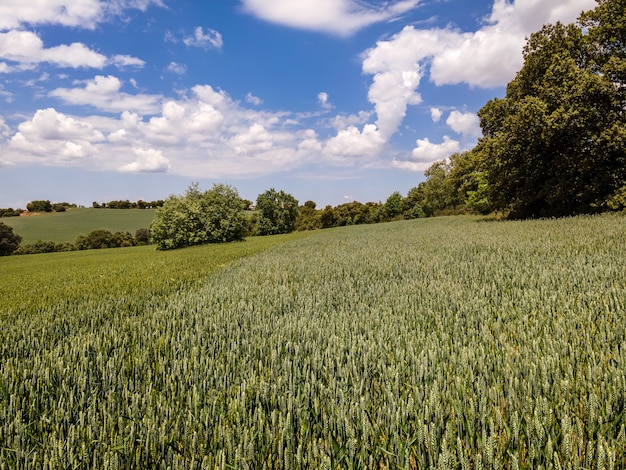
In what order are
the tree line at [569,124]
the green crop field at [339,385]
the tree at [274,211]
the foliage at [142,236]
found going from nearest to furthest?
the green crop field at [339,385] < the tree line at [569,124] < the foliage at [142,236] < the tree at [274,211]

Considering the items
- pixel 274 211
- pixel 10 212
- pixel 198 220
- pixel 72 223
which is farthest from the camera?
pixel 10 212

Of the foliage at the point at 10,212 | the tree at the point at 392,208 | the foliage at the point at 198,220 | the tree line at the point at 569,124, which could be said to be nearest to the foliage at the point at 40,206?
the foliage at the point at 10,212

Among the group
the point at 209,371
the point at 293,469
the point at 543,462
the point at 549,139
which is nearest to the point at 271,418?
the point at 293,469

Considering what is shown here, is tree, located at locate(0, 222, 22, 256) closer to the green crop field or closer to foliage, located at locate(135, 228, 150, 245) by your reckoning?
foliage, located at locate(135, 228, 150, 245)

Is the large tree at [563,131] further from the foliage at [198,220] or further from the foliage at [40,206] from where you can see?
the foliage at [40,206]

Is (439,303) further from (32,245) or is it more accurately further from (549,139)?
(32,245)

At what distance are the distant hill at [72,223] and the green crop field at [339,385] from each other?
8107cm

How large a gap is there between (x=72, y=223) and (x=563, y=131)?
327 ft

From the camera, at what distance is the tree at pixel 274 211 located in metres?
86.6

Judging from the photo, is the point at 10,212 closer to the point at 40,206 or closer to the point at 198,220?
the point at 40,206

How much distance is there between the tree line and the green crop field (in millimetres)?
19753

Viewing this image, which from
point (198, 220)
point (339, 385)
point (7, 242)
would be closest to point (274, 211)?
point (198, 220)

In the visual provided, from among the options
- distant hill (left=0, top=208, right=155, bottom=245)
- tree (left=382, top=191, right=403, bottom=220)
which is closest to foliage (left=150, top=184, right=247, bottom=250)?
distant hill (left=0, top=208, right=155, bottom=245)

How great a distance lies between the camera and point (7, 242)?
198ft
